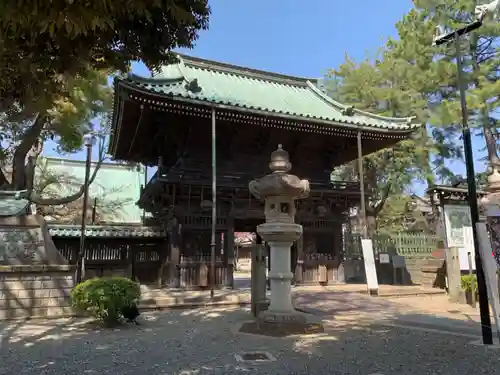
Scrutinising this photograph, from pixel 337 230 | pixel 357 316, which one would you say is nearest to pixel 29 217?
pixel 357 316

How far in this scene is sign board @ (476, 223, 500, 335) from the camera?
20.2ft

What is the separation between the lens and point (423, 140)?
21.7 m

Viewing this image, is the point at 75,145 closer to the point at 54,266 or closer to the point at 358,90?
the point at 54,266

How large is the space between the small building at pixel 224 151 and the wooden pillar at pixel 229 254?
4 centimetres

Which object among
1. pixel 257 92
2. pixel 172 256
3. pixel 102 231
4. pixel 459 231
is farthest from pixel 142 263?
pixel 459 231

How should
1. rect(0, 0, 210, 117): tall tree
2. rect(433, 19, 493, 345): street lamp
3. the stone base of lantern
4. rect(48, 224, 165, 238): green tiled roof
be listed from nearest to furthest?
rect(0, 0, 210, 117): tall tree → rect(433, 19, 493, 345): street lamp → the stone base of lantern → rect(48, 224, 165, 238): green tiled roof

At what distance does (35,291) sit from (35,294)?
69 mm

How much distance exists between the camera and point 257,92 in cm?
1923

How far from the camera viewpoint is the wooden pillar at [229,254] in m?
15.4

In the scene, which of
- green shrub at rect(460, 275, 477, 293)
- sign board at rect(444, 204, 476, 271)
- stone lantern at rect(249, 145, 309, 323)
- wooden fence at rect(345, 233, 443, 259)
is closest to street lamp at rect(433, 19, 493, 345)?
stone lantern at rect(249, 145, 309, 323)

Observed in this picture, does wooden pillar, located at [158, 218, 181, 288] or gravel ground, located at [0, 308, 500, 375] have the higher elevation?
wooden pillar, located at [158, 218, 181, 288]

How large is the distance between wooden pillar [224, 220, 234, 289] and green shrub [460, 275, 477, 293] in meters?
7.76

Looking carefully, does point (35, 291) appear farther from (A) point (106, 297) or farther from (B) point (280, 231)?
(B) point (280, 231)

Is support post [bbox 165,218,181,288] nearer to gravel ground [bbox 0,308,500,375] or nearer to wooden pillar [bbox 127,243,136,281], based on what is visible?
wooden pillar [bbox 127,243,136,281]
